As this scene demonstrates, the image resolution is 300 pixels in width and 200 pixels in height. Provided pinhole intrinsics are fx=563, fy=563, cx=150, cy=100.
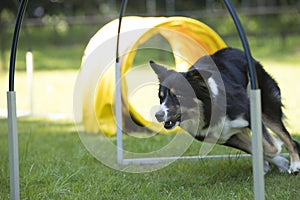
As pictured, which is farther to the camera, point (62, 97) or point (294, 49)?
point (294, 49)

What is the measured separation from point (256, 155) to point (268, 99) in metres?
1.86

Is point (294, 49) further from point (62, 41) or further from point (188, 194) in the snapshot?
point (188, 194)

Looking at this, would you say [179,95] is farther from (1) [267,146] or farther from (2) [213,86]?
(1) [267,146]

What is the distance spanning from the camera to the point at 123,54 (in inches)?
254

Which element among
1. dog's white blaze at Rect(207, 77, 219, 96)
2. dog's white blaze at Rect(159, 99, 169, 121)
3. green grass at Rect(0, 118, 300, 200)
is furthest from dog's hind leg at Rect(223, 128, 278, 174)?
dog's white blaze at Rect(159, 99, 169, 121)

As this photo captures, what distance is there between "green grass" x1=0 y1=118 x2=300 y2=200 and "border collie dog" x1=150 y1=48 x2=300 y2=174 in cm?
29

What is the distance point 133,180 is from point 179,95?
921mm

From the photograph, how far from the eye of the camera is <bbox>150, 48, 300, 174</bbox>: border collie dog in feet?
13.6

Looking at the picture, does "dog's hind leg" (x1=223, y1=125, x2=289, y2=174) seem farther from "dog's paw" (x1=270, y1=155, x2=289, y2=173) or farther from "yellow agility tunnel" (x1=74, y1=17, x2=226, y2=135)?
"yellow agility tunnel" (x1=74, y1=17, x2=226, y2=135)

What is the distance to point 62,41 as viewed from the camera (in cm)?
2088

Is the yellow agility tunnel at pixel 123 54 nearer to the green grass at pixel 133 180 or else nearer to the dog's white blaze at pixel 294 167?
the green grass at pixel 133 180

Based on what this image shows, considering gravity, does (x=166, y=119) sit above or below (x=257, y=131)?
below

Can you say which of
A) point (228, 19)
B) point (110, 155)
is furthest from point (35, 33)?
point (110, 155)

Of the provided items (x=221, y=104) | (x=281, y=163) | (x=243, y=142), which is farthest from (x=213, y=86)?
(x=281, y=163)
